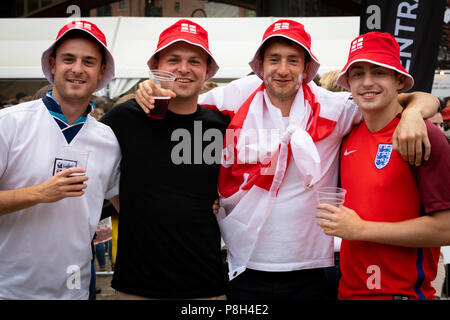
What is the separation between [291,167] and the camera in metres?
2.67

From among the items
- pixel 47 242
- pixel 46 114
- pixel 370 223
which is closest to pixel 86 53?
pixel 46 114

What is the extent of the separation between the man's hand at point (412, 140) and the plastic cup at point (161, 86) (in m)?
1.28

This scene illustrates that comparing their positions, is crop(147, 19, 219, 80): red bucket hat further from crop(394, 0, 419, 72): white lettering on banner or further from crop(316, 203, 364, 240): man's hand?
crop(394, 0, 419, 72): white lettering on banner

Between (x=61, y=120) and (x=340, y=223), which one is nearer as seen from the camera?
(x=340, y=223)

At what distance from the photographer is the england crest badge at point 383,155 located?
2410mm

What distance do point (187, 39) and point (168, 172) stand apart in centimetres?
83

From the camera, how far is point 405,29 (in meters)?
3.93

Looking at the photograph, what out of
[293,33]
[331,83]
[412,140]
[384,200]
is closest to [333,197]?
[384,200]

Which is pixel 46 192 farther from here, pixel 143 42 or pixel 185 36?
pixel 143 42

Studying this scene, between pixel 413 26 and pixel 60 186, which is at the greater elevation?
pixel 413 26

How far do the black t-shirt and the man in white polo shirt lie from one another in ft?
0.67

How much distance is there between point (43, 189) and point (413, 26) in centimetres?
340

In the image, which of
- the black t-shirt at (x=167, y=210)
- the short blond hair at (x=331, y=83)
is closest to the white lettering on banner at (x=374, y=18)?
the short blond hair at (x=331, y=83)

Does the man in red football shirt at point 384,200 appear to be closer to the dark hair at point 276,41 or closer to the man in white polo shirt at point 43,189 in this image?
the dark hair at point 276,41
